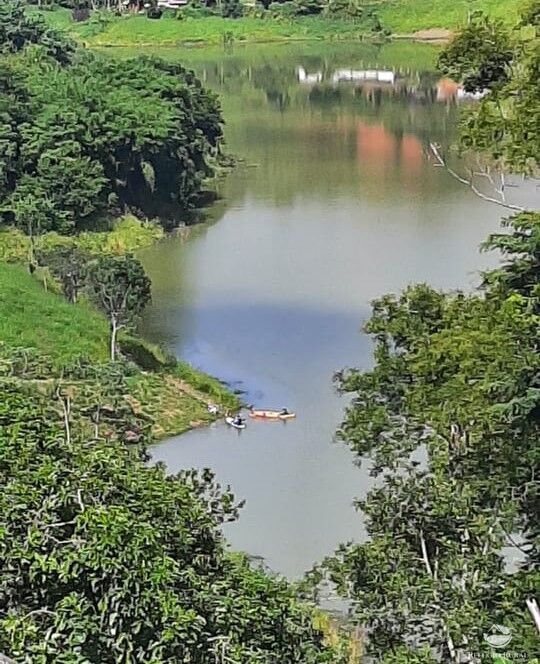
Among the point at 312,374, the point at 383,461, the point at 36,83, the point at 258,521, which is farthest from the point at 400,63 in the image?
the point at 383,461

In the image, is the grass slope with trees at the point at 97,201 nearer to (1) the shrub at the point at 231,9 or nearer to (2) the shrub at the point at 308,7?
(1) the shrub at the point at 231,9

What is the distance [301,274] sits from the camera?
18.6 metres

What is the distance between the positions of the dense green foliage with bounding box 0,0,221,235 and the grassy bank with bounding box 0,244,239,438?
189 inches

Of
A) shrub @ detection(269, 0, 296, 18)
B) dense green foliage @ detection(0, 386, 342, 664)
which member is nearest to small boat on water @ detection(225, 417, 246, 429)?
dense green foliage @ detection(0, 386, 342, 664)

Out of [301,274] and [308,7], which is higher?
[308,7]

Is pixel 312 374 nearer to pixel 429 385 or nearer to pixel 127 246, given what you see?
pixel 127 246

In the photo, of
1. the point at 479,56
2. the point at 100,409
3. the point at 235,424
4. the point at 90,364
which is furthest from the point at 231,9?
the point at 479,56

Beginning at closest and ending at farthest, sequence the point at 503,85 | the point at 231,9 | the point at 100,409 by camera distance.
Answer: the point at 503,85
the point at 100,409
the point at 231,9

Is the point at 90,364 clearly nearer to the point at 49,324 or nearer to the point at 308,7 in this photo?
the point at 49,324

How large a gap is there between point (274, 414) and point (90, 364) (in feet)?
6.42

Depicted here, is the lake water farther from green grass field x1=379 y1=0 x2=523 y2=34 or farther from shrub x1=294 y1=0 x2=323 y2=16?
shrub x1=294 y1=0 x2=323 y2=16

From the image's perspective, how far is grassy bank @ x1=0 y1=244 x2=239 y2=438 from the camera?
495 inches

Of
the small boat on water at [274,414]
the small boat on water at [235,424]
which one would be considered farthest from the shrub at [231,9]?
the small boat on water at [235,424]

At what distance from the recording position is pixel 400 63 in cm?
4309
